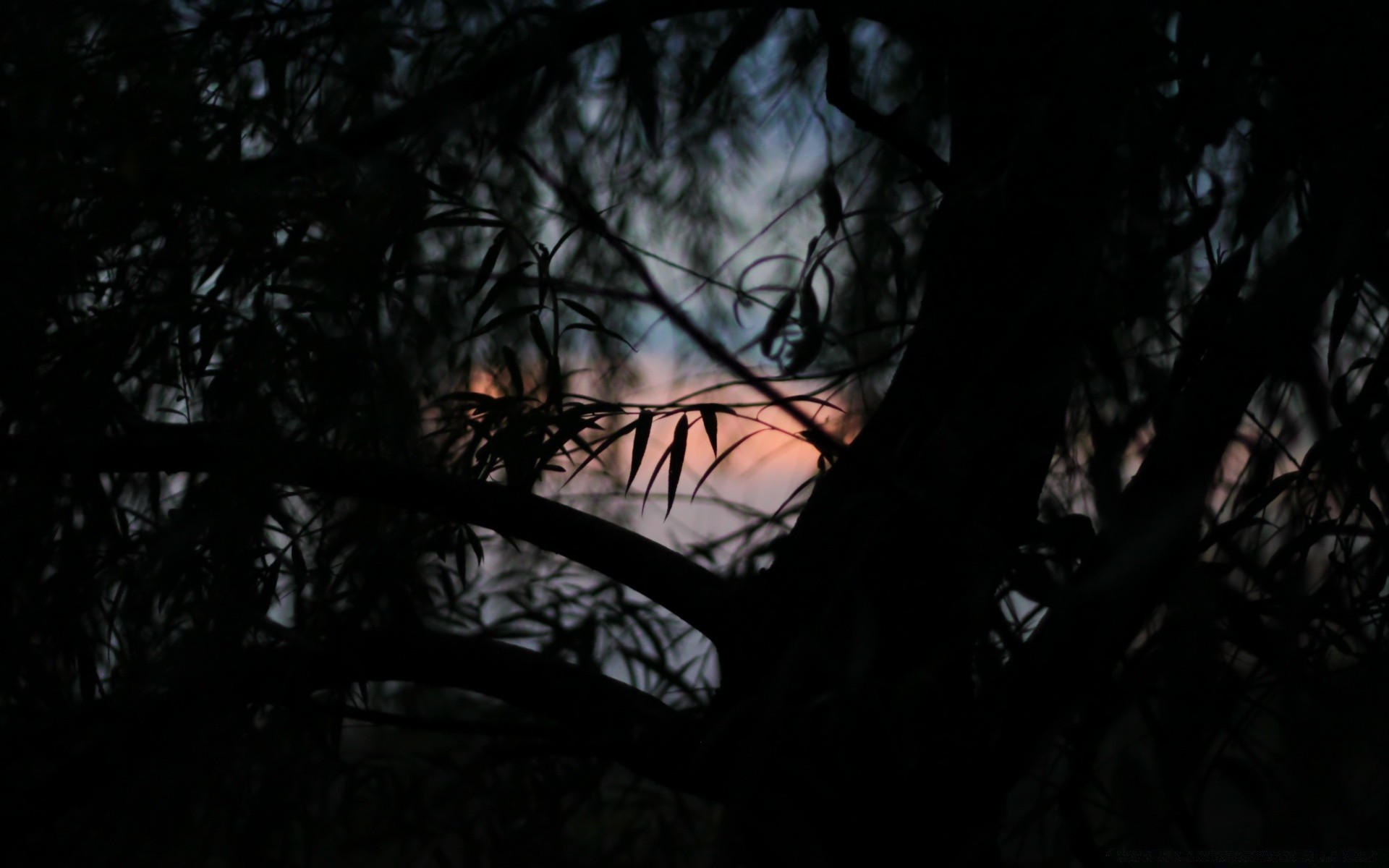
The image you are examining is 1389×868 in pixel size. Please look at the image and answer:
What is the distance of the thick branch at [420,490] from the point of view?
98 cm

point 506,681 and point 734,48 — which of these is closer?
point 734,48

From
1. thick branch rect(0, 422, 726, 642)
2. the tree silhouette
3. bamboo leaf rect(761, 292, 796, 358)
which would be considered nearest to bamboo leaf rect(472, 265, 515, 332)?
the tree silhouette

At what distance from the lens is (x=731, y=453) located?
0.94 meters

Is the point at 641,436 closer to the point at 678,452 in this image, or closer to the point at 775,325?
the point at 678,452

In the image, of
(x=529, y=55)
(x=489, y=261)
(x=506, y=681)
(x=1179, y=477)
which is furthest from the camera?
(x=506, y=681)

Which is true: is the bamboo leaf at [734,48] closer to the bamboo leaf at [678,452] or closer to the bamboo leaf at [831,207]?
the bamboo leaf at [831,207]

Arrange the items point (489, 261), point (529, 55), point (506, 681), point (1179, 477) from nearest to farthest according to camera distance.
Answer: point (1179, 477) < point (529, 55) < point (489, 261) < point (506, 681)

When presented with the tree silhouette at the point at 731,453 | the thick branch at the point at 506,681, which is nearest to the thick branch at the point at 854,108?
the tree silhouette at the point at 731,453

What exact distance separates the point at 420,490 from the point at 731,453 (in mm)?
291

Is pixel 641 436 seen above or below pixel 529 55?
below

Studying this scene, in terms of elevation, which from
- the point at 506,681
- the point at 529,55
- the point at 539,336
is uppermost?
the point at 529,55

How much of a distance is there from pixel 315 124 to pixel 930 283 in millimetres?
727

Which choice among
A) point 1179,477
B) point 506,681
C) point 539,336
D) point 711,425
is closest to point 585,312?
point 539,336

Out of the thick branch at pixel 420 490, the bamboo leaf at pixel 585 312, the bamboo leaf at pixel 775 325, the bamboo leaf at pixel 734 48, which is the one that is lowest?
the thick branch at pixel 420 490
